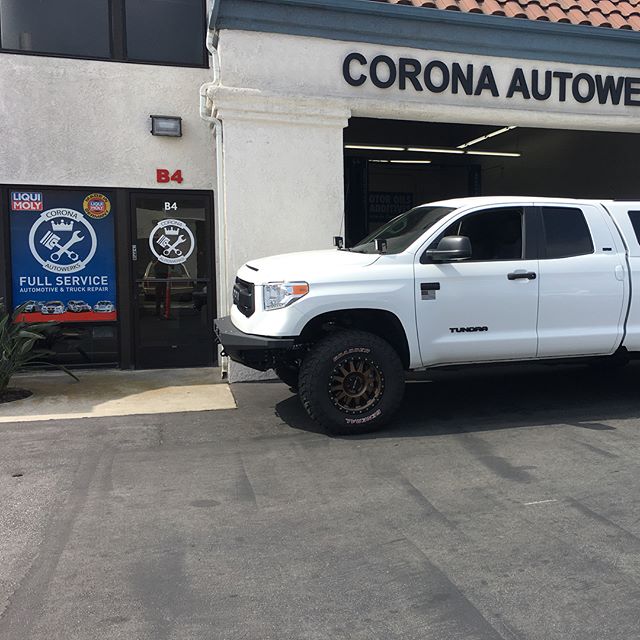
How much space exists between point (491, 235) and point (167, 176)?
4608mm

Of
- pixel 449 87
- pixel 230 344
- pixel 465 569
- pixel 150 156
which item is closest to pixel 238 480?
pixel 230 344

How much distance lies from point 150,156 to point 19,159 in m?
1.62

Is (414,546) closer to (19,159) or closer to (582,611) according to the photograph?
(582,611)

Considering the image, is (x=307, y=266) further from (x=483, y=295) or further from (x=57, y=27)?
(x=57, y=27)

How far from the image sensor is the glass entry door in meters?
8.74

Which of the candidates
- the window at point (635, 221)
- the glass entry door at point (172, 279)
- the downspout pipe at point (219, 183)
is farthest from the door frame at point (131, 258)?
the window at point (635, 221)

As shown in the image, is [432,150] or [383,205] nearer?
[432,150]

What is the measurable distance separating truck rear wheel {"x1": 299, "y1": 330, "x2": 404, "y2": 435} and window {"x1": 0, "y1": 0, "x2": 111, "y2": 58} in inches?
219

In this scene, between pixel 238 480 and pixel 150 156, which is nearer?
pixel 238 480

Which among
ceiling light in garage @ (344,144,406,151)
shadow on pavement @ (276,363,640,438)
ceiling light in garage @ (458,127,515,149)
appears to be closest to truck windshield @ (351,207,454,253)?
shadow on pavement @ (276,363,640,438)

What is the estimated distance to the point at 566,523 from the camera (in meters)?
3.90

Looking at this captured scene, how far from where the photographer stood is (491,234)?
6.12 meters

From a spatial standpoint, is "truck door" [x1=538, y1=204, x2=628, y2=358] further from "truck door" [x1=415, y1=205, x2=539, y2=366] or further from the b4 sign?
the b4 sign

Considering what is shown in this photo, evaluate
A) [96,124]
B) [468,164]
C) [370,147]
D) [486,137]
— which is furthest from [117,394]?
[468,164]
